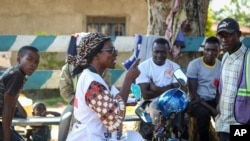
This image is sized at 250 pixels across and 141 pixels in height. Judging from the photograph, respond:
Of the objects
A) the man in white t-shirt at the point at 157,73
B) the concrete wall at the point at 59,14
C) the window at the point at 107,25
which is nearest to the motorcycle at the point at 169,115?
the man in white t-shirt at the point at 157,73

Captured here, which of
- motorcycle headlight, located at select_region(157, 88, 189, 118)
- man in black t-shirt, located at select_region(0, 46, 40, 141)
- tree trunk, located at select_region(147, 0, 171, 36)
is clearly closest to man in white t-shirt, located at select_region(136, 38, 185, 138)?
motorcycle headlight, located at select_region(157, 88, 189, 118)

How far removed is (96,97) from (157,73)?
2.36 meters

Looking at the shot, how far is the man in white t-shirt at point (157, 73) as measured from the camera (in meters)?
A: 5.74

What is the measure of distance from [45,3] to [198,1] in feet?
31.9

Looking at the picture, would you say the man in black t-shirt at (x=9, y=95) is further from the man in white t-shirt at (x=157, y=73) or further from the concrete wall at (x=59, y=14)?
the concrete wall at (x=59, y=14)

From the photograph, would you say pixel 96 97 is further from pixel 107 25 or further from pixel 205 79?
pixel 107 25

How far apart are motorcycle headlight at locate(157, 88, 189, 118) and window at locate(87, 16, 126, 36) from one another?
11201 millimetres

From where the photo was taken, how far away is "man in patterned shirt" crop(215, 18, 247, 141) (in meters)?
4.42

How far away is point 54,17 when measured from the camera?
15.8 meters

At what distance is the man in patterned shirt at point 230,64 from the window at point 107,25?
11.8 m

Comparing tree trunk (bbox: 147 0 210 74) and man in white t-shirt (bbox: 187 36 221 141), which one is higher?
tree trunk (bbox: 147 0 210 74)

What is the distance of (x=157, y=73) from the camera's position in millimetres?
5816

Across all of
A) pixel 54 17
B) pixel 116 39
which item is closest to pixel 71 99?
pixel 116 39

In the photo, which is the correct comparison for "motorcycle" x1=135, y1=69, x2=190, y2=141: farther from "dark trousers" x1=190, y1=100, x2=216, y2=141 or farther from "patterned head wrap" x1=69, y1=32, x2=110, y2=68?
"patterned head wrap" x1=69, y1=32, x2=110, y2=68
